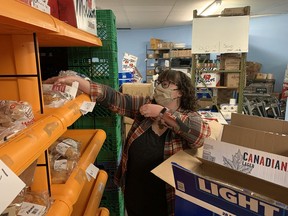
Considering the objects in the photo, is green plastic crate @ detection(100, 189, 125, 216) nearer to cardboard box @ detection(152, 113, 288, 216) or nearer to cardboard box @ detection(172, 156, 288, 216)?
cardboard box @ detection(152, 113, 288, 216)

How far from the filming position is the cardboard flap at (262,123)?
1.33 meters

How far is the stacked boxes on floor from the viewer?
1608mm

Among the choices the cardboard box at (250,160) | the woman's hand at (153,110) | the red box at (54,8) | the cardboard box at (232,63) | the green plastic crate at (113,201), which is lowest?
the green plastic crate at (113,201)

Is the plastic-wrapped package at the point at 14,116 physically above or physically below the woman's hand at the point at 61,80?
below

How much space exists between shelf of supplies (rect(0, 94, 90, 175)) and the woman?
60cm

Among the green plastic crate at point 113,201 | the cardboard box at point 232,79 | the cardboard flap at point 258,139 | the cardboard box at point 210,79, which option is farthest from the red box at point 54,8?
the cardboard box at point 232,79

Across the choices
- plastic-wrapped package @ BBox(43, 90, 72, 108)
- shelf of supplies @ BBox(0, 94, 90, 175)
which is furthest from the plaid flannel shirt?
shelf of supplies @ BBox(0, 94, 90, 175)

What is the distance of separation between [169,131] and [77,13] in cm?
83

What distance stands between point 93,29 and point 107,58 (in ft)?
0.94

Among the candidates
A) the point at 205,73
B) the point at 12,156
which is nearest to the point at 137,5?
the point at 205,73

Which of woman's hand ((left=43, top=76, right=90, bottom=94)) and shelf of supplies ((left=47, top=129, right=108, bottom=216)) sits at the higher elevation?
woman's hand ((left=43, top=76, right=90, bottom=94))

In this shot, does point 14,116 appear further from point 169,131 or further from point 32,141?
point 169,131

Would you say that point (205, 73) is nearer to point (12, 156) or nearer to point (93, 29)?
point (93, 29)

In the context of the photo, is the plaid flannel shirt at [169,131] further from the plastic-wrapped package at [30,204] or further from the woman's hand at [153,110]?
the plastic-wrapped package at [30,204]
